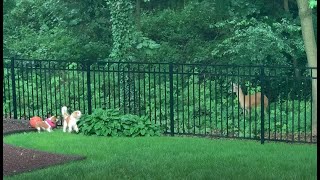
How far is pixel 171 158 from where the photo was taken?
9.09 m

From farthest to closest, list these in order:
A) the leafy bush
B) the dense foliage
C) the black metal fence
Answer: the dense foliage → the black metal fence → the leafy bush

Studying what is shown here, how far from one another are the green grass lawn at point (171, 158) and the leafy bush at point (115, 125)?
0.26 m

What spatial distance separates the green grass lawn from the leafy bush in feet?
0.85

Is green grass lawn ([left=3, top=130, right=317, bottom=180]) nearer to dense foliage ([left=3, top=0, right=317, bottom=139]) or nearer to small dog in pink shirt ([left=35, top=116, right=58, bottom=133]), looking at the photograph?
small dog in pink shirt ([left=35, top=116, right=58, bottom=133])

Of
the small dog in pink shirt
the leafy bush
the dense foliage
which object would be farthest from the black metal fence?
the dense foliage

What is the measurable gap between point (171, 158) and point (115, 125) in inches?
105

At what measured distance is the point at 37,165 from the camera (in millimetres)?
8844

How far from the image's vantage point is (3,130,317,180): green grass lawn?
312 inches

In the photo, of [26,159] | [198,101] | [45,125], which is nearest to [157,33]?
[198,101]

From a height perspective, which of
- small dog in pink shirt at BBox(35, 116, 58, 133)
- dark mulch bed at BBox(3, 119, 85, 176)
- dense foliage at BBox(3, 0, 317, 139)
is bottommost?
dark mulch bed at BBox(3, 119, 85, 176)

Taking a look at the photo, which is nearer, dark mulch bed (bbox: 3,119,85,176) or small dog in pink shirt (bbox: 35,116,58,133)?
dark mulch bed (bbox: 3,119,85,176)

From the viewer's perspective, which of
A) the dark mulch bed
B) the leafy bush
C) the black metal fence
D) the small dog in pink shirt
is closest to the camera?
the dark mulch bed

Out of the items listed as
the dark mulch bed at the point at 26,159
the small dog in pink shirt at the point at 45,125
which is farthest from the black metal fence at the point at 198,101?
the dark mulch bed at the point at 26,159

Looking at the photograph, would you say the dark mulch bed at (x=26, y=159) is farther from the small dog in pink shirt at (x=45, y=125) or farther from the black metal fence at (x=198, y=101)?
the black metal fence at (x=198, y=101)
